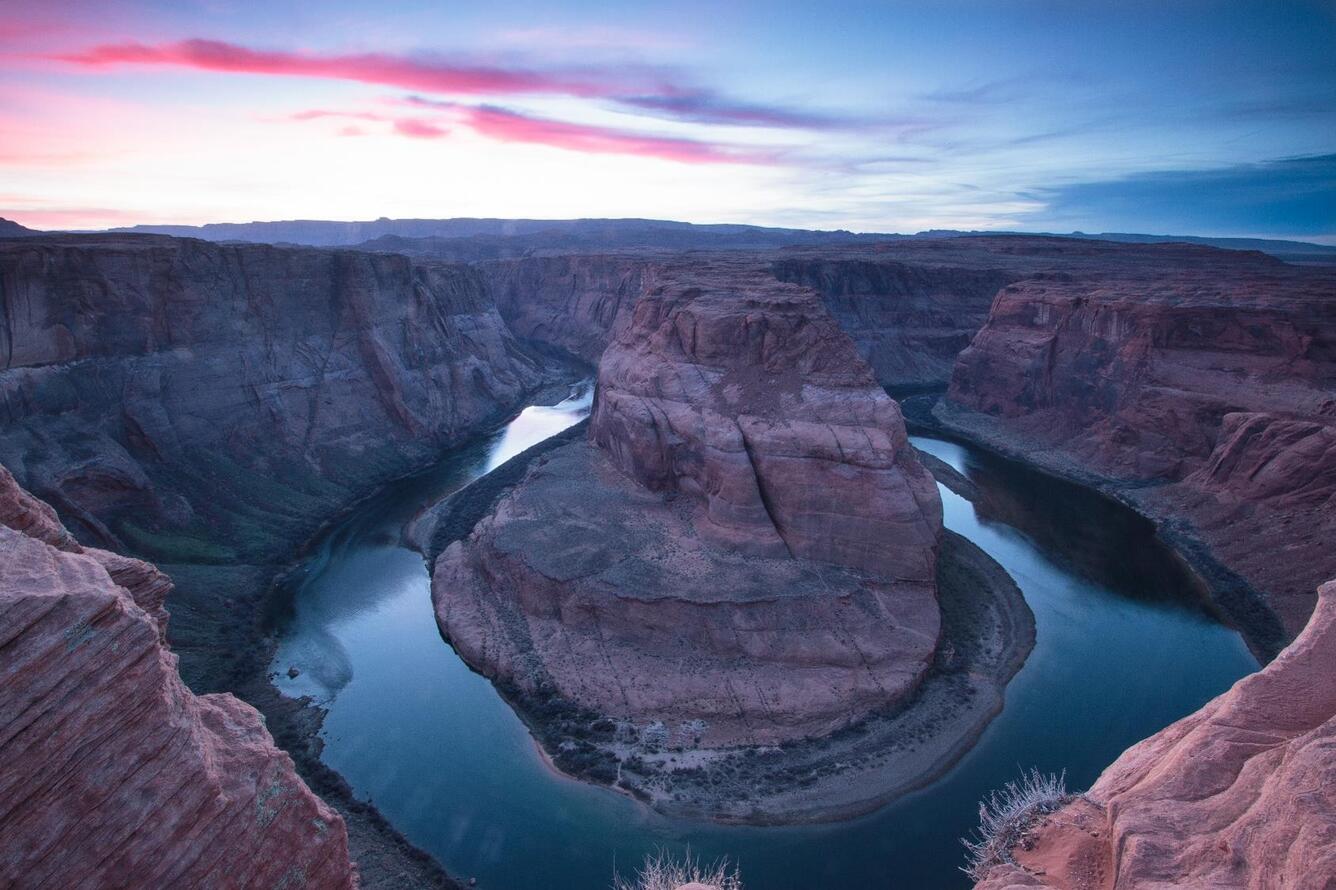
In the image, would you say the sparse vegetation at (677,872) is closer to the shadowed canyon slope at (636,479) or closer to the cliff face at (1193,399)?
the shadowed canyon slope at (636,479)

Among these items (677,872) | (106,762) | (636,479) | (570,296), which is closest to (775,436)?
(636,479)

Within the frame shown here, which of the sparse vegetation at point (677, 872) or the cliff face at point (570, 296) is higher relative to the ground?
the cliff face at point (570, 296)

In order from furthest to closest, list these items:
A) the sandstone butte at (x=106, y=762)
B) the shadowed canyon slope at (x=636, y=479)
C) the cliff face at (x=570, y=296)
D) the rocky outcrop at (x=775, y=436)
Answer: the cliff face at (x=570, y=296), the rocky outcrop at (x=775, y=436), the shadowed canyon slope at (x=636, y=479), the sandstone butte at (x=106, y=762)

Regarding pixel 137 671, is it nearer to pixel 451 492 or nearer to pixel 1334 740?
pixel 1334 740

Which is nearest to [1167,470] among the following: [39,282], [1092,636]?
[1092,636]

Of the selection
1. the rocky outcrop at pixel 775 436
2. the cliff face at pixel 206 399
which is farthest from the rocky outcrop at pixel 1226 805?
the cliff face at pixel 206 399

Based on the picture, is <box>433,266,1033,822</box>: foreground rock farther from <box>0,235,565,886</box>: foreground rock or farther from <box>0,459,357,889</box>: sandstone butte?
<box>0,459,357,889</box>: sandstone butte
